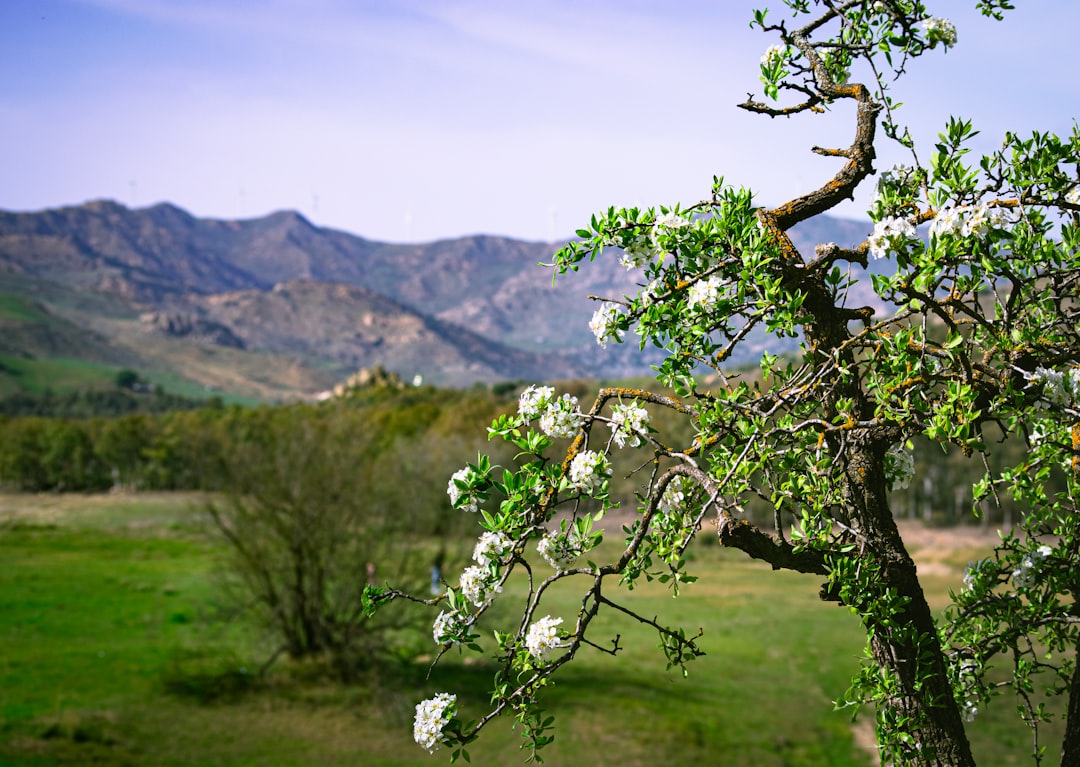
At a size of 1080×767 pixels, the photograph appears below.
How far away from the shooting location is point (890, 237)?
310 centimetres

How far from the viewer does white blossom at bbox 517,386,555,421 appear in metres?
3.38

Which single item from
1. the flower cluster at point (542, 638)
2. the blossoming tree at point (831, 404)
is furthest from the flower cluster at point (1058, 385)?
the flower cluster at point (542, 638)

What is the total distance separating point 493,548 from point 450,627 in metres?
0.32

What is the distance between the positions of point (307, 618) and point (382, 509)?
14.5 ft

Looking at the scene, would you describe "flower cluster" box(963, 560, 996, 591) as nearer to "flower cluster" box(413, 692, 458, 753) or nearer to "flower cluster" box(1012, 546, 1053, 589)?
"flower cluster" box(1012, 546, 1053, 589)

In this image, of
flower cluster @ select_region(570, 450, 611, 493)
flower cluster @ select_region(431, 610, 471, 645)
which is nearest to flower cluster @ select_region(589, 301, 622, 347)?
flower cluster @ select_region(570, 450, 611, 493)

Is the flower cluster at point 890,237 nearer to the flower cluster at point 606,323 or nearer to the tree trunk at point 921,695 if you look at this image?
the flower cluster at point 606,323

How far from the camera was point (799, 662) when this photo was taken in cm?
4141

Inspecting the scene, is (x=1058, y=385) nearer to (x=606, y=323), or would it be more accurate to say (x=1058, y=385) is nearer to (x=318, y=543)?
(x=606, y=323)

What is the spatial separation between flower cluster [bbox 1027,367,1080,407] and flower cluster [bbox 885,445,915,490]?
0.81m

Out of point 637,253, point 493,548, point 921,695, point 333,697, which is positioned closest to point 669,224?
point 637,253

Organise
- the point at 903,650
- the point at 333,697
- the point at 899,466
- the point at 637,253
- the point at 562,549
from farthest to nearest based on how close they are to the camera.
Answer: the point at 333,697 < the point at 899,466 < the point at 903,650 < the point at 637,253 < the point at 562,549

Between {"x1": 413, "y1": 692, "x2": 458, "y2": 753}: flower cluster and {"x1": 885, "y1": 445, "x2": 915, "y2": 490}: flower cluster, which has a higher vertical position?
{"x1": 885, "y1": 445, "x2": 915, "y2": 490}: flower cluster

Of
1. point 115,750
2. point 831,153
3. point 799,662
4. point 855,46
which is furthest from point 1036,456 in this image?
point 799,662
